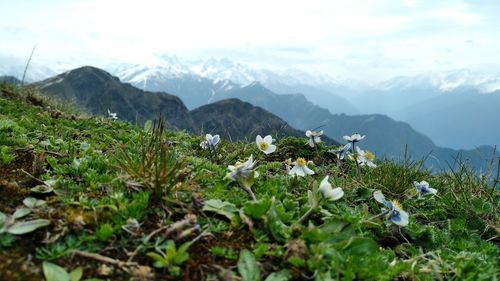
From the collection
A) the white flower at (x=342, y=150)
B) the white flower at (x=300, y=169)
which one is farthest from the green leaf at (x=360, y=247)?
the white flower at (x=342, y=150)

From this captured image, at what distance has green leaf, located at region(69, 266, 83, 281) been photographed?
2.51 m

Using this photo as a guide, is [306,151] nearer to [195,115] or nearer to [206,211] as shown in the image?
[206,211]

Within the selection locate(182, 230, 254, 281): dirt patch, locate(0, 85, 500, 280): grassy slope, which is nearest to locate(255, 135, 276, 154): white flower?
locate(0, 85, 500, 280): grassy slope

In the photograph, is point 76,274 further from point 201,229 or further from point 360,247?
point 360,247

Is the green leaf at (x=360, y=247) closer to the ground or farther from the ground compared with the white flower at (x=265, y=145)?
farther from the ground

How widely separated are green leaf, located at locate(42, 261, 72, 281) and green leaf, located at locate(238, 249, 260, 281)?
98 cm

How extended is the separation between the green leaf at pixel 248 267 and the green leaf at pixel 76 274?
90 cm

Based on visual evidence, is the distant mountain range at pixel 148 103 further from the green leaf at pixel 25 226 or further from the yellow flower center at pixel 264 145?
the green leaf at pixel 25 226

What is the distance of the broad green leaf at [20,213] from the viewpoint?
3.01 m

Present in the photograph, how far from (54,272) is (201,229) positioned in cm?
103

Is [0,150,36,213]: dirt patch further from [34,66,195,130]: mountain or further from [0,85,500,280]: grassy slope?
[34,66,195,130]: mountain

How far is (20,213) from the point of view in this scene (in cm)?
305

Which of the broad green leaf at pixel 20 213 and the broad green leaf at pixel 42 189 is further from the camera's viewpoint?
the broad green leaf at pixel 42 189

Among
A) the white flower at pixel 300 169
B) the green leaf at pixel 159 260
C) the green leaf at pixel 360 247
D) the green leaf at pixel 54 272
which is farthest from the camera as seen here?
the white flower at pixel 300 169
